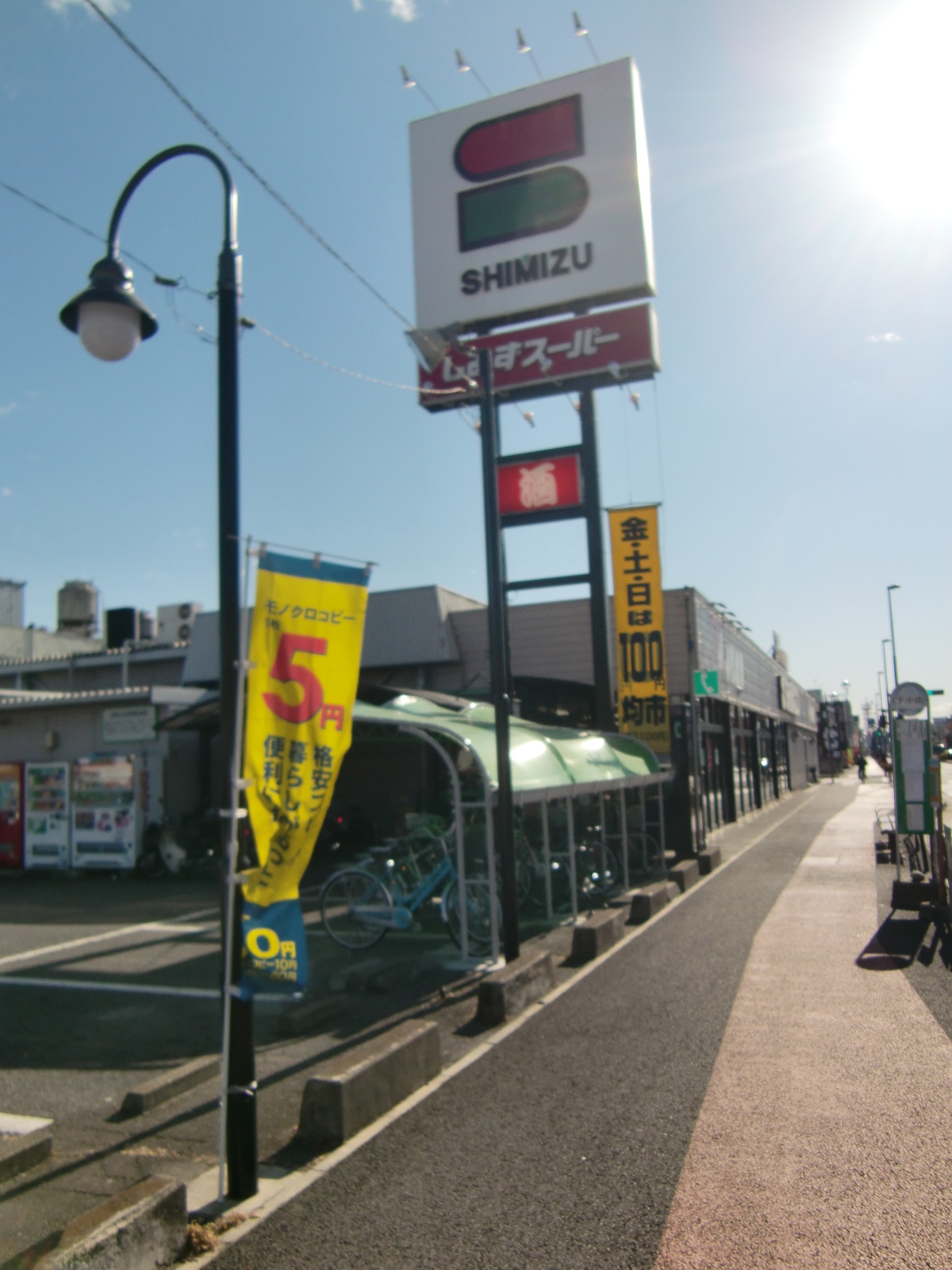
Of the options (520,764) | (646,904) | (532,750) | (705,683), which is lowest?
(646,904)

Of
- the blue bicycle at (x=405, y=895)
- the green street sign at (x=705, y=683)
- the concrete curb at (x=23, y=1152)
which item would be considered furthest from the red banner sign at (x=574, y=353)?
the concrete curb at (x=23, y=1152)

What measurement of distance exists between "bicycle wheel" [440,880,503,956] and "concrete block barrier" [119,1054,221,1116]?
12.5 feet

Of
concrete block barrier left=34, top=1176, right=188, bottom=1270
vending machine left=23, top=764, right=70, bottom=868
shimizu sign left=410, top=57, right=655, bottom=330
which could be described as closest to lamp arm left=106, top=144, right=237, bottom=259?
concrete block barrier left=34, top=1176, right=188, bottom=1270

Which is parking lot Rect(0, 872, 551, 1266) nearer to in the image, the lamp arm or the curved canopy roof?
the curved canopy roof

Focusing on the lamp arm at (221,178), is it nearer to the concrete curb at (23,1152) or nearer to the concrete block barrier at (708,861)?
the concrete curb at (23,1152)

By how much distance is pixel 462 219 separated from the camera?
19.3m

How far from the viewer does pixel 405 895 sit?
10.5 metres

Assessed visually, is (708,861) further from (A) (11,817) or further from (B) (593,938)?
(A) (11,817)

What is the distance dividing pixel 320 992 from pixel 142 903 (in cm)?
707

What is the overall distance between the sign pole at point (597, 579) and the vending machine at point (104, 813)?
901 centimetres

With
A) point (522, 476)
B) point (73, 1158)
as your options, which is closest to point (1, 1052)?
point (73, 1158)

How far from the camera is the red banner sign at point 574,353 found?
59.5ft

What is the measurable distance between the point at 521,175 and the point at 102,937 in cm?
1577

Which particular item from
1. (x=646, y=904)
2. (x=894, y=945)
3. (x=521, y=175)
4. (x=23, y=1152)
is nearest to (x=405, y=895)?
(x=646, y=904)
